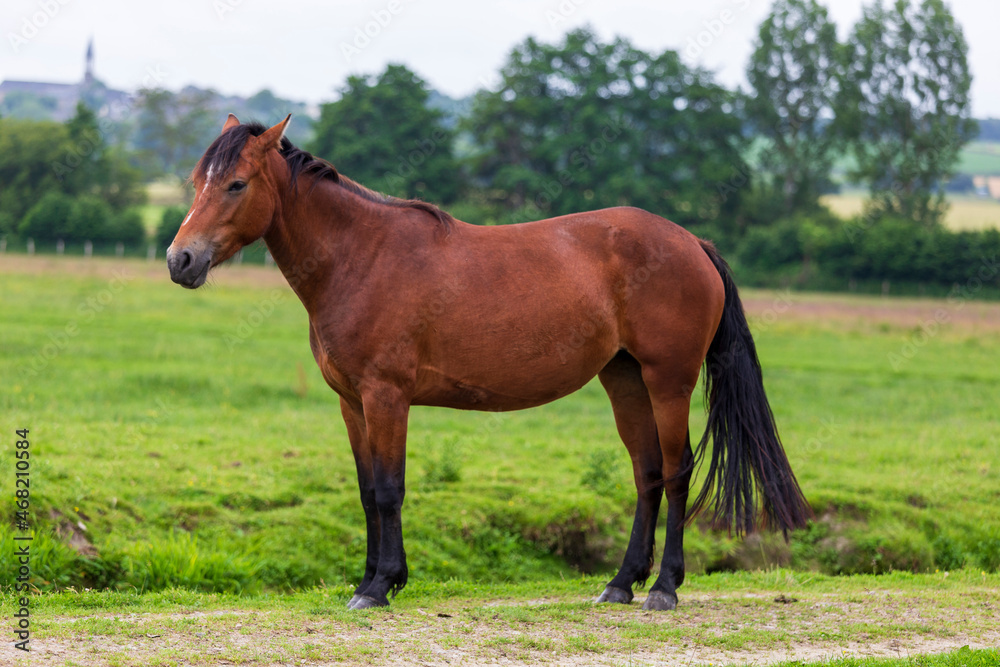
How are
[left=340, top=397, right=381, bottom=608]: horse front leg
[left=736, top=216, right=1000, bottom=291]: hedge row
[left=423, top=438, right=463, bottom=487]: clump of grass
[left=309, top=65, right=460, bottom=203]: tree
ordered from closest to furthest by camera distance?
[left=340, top=397, right=381, bottom=608]: horse front leg, [left=423, top=438, right=463, bottom=487]: clump of grass, [left=736, top=216, right=1000, bottom=291]: hedge row, [left=309, top=65, right=460, bottom=203]: tree

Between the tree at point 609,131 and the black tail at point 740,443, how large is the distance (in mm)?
39520

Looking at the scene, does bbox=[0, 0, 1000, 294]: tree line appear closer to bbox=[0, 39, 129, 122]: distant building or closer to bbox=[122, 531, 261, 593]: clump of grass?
bbox=[122, 531, 261, 593]: clump of grass

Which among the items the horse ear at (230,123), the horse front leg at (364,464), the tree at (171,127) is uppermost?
the tree at (171,127)

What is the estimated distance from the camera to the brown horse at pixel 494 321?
541cm

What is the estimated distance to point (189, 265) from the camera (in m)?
4.90

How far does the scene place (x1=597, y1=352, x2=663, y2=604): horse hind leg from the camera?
630 centimetres

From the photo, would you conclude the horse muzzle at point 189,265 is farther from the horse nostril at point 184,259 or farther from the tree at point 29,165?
the tree at point 29,165

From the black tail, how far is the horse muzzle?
373cm

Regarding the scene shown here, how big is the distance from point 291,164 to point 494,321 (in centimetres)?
172

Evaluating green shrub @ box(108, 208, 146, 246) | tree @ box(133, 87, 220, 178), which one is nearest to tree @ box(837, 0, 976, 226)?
green shrub @ box(108, 208, 146, 246)

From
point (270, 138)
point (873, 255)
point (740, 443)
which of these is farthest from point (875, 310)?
point (270, 138)

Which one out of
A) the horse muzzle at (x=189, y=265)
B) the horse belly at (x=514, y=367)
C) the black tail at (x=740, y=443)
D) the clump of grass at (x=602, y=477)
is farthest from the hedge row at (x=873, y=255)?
the horse muzzle at (x=189, y=265)

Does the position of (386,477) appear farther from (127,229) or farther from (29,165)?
(29,165)

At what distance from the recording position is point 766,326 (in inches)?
958
